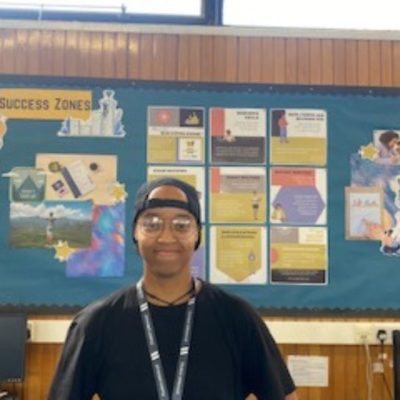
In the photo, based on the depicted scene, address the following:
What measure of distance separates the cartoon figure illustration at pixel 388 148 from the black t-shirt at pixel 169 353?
1737mm

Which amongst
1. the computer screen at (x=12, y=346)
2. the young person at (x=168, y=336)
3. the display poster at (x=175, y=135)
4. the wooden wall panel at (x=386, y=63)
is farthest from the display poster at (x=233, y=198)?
the young person at (x=168, y=336)

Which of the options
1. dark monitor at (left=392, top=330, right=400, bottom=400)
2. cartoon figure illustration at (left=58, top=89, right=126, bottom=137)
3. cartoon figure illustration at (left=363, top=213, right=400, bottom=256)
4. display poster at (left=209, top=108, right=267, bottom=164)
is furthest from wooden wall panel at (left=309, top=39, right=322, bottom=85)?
dark monitor at (left=392, top=330, right=400, bottom=400)

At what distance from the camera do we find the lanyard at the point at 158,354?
121 centimetres

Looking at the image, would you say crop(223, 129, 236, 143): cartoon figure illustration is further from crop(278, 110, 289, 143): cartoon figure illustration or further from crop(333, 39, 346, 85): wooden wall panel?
crop(333, 39, 346, 85): wooden wall panel

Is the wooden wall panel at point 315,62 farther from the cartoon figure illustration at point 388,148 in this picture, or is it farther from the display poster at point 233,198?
the display poster at point 233,198

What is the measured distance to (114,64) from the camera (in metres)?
2.81

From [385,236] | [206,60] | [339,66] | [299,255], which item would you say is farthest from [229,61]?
[385,236]

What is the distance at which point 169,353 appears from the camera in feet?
4.11

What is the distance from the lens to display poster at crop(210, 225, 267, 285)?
2746mm

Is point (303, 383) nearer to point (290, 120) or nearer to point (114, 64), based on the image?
point (290, 120)

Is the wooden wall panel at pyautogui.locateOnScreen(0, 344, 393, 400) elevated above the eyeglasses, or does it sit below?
below

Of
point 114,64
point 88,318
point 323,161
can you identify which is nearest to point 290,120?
point 323,161

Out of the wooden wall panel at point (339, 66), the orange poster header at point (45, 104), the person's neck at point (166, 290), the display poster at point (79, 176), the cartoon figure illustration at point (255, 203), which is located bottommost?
the person's neck at point (166, 290)

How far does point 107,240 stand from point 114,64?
0.84 m
